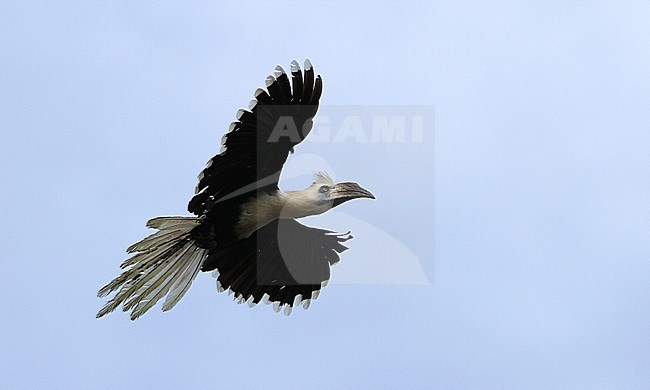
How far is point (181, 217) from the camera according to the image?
10.8 meters

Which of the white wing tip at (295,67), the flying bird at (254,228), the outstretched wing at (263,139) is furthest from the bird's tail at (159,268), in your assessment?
the white wing tip at (295,67)

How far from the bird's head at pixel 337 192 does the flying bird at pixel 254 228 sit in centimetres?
1

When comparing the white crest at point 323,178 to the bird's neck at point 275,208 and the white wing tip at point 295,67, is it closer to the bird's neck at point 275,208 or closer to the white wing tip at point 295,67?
the bird's neck at point 275,208

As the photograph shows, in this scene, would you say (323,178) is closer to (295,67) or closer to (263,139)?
(263,139)

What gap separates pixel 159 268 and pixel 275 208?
145cm

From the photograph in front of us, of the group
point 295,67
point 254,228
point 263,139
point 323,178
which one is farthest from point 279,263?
point 295,67

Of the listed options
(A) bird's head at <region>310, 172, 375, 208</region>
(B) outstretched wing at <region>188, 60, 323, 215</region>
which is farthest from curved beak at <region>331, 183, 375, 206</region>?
(B) outstretched wing at <region>188, 60, 323, 215</region>

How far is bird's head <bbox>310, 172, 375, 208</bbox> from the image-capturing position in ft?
36.2

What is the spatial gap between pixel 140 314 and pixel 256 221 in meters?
1.64

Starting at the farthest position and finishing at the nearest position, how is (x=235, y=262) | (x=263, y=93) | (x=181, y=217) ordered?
(x=235, y=262) < (x=181, y=217) < (x=263, y=93)

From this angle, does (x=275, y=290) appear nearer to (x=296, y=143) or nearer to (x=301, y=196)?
(x=301, y=196)

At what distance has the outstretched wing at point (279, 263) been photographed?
1161 cm

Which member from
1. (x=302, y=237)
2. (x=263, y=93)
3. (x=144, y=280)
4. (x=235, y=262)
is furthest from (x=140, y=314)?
(x=263, y=93)

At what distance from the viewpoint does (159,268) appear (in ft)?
36.9
